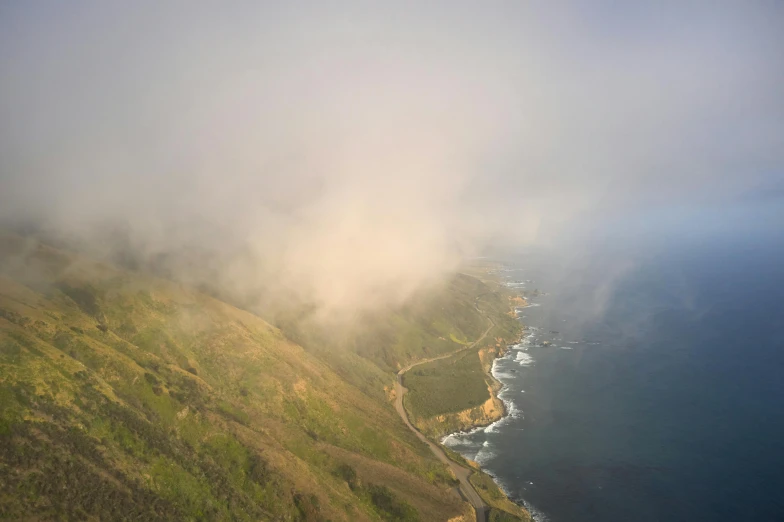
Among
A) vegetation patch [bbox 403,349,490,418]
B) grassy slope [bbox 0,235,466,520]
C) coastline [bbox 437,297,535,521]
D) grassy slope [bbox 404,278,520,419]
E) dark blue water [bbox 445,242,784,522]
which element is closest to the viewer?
grassy slope [bbox 0,235,466,520]

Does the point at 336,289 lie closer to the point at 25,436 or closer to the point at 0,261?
the point at 0,261

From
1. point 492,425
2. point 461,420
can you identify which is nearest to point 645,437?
point 492,425

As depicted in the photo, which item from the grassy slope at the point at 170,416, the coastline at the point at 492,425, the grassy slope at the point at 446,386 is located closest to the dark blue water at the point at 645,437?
the coastline at the point at 492,425

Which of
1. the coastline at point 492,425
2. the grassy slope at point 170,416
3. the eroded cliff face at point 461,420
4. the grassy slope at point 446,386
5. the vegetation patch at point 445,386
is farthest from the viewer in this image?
the grassy slope at point 446,386

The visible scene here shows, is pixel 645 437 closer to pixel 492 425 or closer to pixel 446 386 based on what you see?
pixel 492 425

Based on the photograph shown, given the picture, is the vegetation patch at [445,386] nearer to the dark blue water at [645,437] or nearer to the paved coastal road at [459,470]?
the paved coastal road at [459,470]

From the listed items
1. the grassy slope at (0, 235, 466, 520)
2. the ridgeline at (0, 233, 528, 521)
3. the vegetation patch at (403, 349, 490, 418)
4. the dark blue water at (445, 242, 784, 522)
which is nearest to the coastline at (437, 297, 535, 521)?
the dark blue water at (445, 242, 784, 522)

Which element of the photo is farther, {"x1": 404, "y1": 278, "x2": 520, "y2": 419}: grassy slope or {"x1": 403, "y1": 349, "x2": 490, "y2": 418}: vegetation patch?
{"x1": 404, "y1": 278, "x2": 520, "y2": 419}: grassy slope

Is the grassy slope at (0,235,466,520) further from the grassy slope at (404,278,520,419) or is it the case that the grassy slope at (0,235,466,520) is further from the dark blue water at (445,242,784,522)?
the dark blue water at (445,242,784,522)
